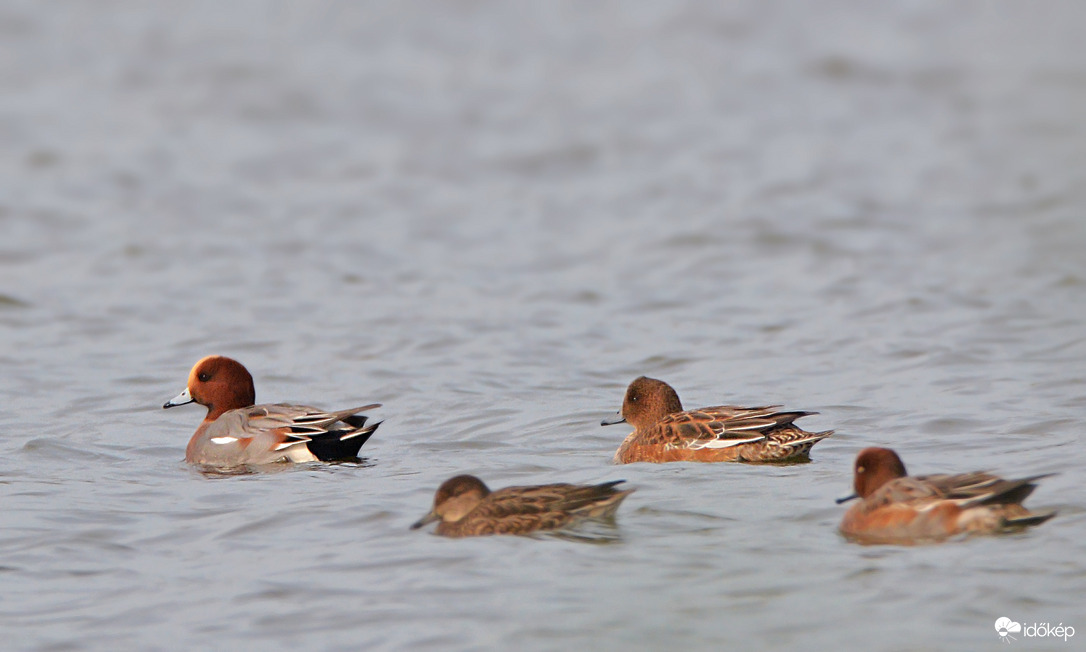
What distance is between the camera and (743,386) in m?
11.7

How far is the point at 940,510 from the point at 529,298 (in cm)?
866

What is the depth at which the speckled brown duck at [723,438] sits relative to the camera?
9.06m

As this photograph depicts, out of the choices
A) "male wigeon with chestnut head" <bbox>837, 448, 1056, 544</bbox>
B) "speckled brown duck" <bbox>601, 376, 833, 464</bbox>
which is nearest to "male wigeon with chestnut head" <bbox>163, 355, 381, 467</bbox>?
"speckled brown duck" <bbox>601, 376, 833, 464</bbox>

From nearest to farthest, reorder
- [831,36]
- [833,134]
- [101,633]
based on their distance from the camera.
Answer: [101,633] → [833,134] → [831,36]

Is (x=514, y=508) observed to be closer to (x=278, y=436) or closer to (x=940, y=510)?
(x=940, y=510)

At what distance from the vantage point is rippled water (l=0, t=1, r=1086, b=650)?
6.45m

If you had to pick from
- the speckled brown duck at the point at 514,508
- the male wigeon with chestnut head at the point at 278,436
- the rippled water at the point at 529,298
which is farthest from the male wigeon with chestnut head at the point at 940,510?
the male wigeon with chestnut head at the point at 278,436

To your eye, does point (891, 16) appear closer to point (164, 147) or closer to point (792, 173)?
point (792, 173)

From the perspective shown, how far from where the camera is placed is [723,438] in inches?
362

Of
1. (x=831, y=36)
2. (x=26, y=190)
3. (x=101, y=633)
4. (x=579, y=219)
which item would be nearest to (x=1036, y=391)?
(x=101, y=633)

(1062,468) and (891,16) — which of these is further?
(891,16)

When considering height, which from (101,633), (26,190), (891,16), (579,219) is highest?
(891,16)

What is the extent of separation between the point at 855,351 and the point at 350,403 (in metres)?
4.32

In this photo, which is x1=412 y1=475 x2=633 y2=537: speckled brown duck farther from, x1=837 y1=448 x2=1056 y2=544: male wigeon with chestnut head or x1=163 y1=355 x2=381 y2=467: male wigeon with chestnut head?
x1=163 y1=355 x2=381 y2=467: male wigeon with chestnut head
